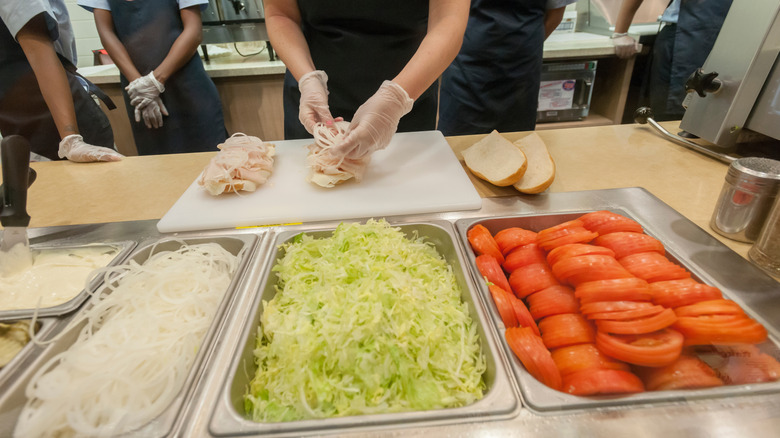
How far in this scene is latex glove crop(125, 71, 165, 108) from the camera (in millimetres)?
3520

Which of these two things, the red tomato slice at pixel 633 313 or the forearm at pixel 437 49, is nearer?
the red tomato slice at pixel 633 313

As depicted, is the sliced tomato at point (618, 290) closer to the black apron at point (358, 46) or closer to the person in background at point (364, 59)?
the person in background at point (364, 59)

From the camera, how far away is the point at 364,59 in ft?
7.99

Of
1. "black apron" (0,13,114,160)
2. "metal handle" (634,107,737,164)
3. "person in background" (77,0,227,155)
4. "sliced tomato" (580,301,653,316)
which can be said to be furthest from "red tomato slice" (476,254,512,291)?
"person in background" (77,0,227,155)

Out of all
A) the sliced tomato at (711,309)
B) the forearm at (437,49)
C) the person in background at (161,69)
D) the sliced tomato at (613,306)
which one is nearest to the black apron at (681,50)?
the forearm at (437,49)

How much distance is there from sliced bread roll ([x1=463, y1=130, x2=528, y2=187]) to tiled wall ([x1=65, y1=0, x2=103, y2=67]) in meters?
6.23

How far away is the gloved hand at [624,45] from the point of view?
4367 millimetres

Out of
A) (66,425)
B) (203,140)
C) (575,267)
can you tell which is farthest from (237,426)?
(203,140)

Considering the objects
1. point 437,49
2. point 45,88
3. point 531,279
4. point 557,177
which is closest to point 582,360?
point 531,279

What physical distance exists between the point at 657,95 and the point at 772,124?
9.35 feet

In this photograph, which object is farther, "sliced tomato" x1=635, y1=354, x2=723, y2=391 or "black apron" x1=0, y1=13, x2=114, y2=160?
"black apron" x1=0, y1=13, x2=114, y2=160

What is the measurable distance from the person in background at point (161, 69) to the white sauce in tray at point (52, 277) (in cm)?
278

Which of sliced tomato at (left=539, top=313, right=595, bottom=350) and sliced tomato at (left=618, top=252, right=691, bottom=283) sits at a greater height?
sliced tomato at (left=618, top=252, right=691, bottom=283)

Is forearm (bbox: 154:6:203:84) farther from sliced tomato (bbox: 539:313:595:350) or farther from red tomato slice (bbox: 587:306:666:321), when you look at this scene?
red tomato slice (bbox: 587:306:666:321)
